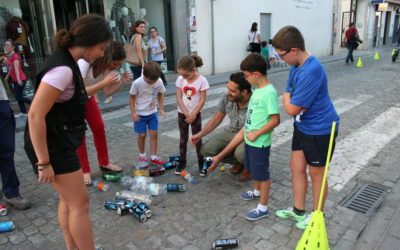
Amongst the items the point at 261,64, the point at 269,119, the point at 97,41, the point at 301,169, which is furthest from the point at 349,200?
the point at 97,41

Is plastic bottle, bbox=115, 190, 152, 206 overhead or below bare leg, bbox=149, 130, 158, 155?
below

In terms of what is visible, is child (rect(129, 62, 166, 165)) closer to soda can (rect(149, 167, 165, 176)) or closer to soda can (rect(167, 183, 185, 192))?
soda can (rect(149, 167, 165, 176))

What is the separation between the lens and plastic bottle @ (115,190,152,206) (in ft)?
11.6

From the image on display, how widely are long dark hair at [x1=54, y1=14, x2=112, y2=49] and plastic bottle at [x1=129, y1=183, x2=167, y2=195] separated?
2.07 m

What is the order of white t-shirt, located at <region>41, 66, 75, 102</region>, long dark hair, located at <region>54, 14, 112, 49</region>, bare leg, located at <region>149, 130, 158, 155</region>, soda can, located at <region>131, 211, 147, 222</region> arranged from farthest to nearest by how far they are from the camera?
bare leg, located at <region>149, 130, 158, 155</region>
soda can, located at <region>131, 211, 147, 222</region>
long dark hair, located at <region>54, 14, 112, 49</region>
white t-shirt, located at <region>41, 66, 75, 102</region>

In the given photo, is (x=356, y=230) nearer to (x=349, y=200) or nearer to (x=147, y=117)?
(x=349, y=200)

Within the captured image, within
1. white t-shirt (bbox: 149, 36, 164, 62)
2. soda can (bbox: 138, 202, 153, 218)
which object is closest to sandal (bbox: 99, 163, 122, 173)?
soda can (bbox: 138, 202, 153, 218)

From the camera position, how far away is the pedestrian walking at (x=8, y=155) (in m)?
3.25

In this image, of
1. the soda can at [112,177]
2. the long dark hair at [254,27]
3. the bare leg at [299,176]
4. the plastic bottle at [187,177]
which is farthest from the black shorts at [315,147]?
the long dark hair at [254,27]

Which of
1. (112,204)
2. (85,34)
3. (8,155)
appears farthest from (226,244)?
(8,155)

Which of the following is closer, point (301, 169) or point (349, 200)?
point (301, 169)

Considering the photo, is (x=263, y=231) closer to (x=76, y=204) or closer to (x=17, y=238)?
(x=76, y=204)

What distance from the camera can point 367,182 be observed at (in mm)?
4004

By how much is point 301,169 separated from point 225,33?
39.3 ft
